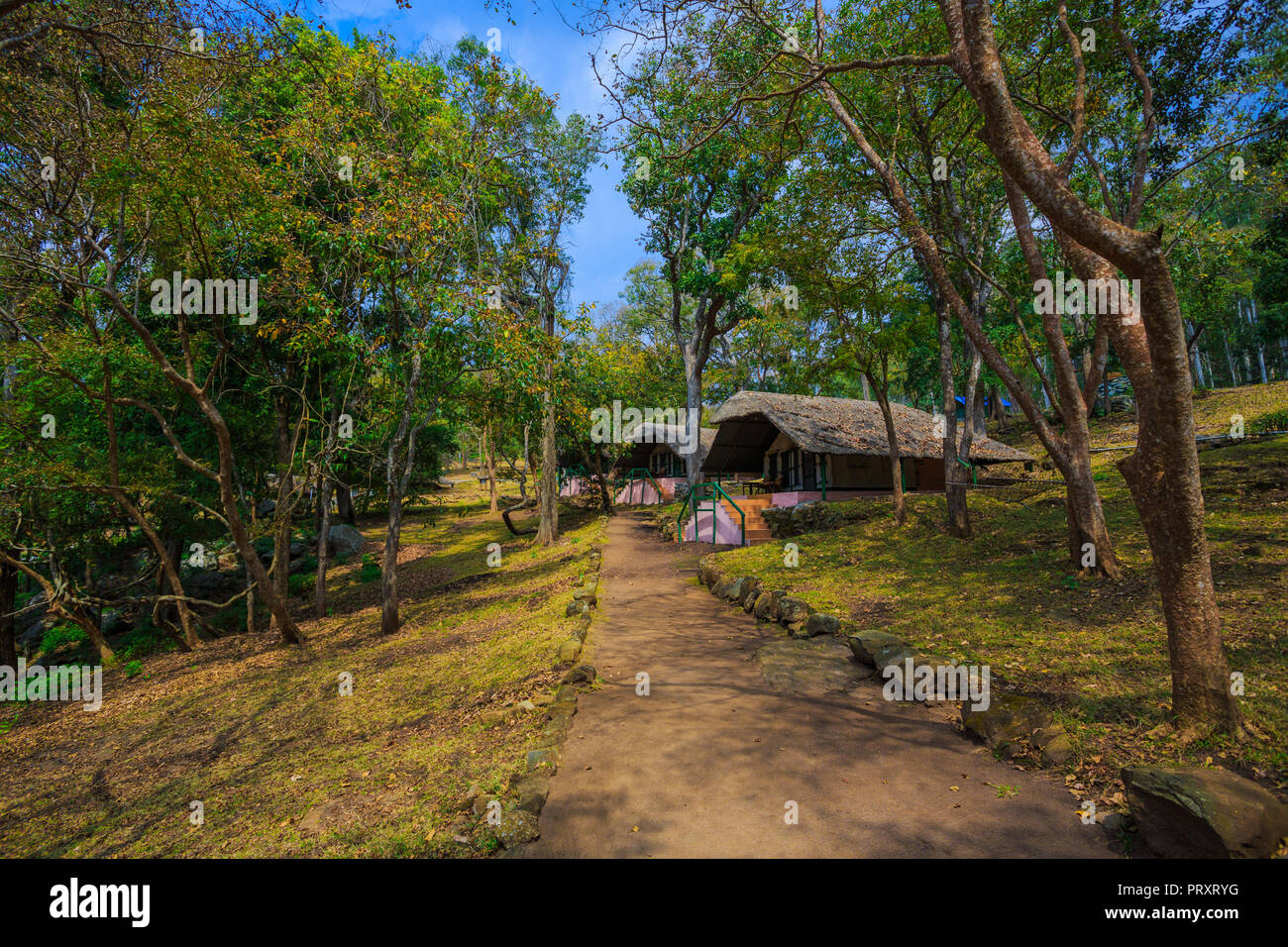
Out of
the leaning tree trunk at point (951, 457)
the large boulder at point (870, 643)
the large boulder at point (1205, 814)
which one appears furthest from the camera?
the leaning tree trunk at point (951, 457)

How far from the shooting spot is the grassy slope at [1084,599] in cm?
434

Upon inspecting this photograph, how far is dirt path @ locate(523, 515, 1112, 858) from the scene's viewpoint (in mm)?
3467

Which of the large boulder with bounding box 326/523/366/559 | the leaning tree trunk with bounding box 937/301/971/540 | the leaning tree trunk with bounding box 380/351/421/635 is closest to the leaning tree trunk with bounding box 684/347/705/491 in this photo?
the leaning tree trunk with bounding box 937/301/971/540

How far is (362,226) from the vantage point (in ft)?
32.8

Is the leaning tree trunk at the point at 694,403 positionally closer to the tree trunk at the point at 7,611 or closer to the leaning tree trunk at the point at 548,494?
the leaning tree trunk at the point at 548,494

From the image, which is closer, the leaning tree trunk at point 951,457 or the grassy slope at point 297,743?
the grassy slope at point 297,743

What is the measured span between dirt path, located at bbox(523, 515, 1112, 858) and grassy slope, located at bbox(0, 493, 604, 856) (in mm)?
749

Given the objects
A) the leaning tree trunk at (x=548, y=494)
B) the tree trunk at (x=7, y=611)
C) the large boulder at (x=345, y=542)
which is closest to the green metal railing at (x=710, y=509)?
the leaning tree trunk at (x=548, y=494)

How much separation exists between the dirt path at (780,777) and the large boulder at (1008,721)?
0.16m

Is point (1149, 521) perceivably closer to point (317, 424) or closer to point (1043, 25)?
point (1043, 25)

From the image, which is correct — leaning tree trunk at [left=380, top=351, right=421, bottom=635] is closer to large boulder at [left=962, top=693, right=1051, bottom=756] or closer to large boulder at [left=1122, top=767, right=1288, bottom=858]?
large boulder at [left=962, top=693, right=1051, bottom=756]

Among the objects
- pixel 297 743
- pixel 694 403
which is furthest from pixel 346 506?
pixel 297 743

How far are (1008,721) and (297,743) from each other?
24.5ft

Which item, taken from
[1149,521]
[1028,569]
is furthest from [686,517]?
[1149,521]
